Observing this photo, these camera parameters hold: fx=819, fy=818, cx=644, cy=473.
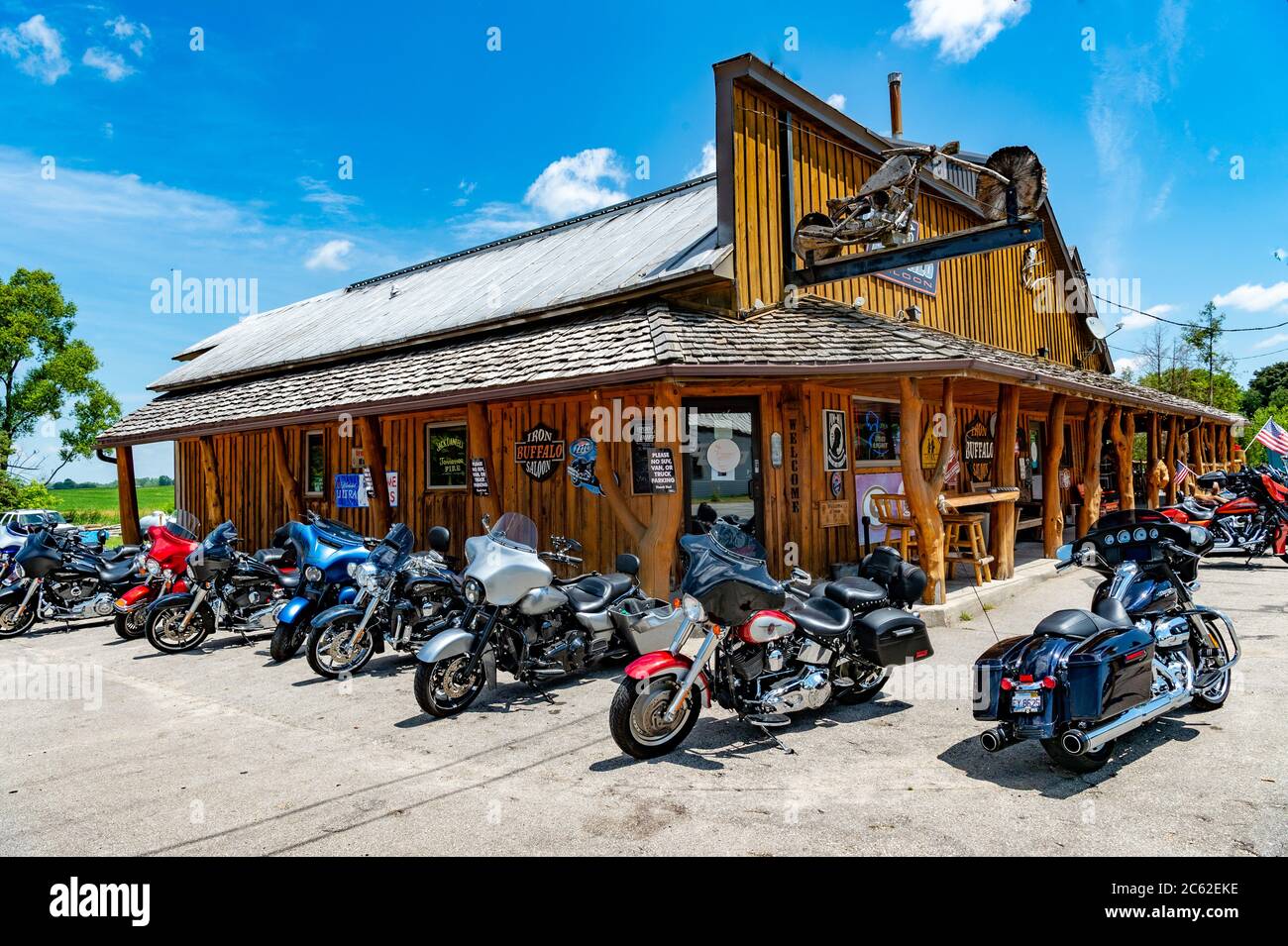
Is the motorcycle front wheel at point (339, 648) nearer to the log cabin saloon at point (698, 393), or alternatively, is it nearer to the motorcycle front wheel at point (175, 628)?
the motorcycle front wheel at point (175, 628)

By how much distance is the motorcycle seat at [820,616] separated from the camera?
16.7 feet

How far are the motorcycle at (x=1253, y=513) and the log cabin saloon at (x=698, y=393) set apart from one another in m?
1.77

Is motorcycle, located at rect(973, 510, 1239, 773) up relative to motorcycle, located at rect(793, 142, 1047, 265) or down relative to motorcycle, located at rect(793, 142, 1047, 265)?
down

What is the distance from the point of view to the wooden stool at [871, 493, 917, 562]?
383 inches

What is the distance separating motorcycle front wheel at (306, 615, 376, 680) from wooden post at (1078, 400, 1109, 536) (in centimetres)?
1073

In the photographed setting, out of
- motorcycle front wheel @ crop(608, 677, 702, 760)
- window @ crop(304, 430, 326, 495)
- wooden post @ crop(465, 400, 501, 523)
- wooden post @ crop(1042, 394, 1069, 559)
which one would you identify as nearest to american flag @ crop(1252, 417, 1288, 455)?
wooden post @ crop(1042, 394, 1069, 559)

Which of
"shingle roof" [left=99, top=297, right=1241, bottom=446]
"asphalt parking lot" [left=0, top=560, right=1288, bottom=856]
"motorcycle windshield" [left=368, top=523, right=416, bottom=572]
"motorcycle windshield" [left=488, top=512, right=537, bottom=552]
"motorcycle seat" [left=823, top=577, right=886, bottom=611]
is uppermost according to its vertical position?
"shingle roof" [left=99, top=297, right=1241, bottom=446]

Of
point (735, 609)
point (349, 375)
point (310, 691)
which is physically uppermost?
point (349, 375)

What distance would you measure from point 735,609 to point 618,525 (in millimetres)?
4988

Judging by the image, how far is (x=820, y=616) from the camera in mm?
5223

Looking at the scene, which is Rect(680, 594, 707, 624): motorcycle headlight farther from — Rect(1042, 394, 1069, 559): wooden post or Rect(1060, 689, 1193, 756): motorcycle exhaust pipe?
Rect(1042, 394, 1069, 559): wooden post
